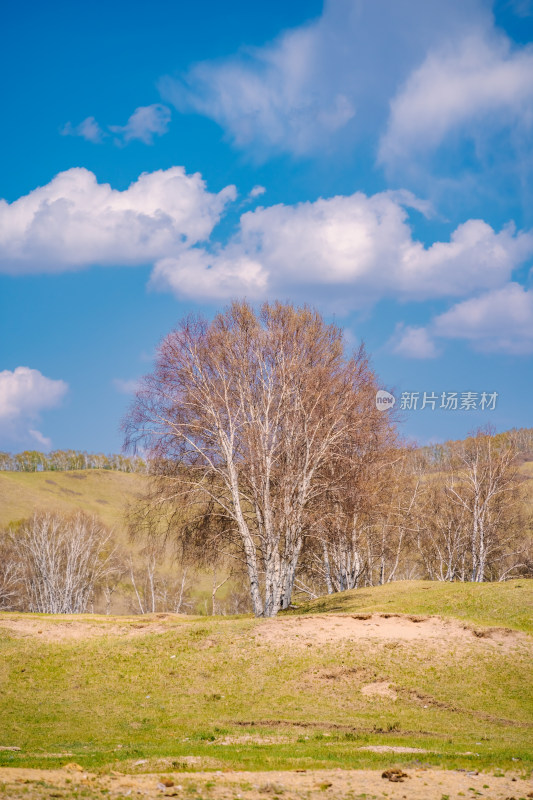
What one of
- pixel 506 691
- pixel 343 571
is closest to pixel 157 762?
pixel 506 691

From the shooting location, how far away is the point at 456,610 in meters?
30.6

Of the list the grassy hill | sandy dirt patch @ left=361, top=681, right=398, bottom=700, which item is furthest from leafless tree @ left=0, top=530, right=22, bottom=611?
sandy dirt patch @ left=361, top=681, right=398, bottom=700

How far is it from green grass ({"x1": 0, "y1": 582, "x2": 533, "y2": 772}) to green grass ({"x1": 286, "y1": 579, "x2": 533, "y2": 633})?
1.41 meters

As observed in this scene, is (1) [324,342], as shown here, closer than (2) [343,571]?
Yes

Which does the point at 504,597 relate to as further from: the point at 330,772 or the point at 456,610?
the point at 330,772

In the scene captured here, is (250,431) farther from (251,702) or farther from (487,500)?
(487,500)

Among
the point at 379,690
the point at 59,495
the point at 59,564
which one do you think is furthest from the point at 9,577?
the point at 59,495

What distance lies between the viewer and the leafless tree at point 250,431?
3250 cm

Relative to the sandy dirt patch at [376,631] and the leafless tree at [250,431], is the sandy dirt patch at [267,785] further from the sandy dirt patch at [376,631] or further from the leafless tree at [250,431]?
the leafless tree at [250,431]

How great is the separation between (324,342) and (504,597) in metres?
19.1

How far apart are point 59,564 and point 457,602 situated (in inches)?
2864

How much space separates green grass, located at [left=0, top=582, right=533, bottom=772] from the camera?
14094 millimetres

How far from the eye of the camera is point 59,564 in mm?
91812

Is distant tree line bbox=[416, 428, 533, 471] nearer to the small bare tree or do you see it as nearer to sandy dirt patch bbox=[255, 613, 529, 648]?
the small bare tree
